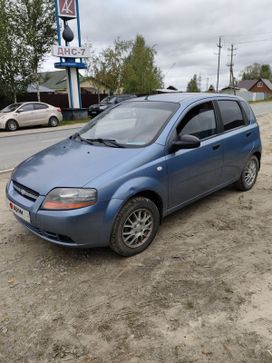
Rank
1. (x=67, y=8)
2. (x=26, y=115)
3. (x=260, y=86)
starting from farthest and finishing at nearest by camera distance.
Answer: (x=260, y=86), (x=67, y=8), (x=26, y=115)

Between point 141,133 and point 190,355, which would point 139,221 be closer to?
point 141,133

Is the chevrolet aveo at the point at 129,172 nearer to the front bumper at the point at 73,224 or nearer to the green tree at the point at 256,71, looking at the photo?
the front bumper at the point at 73,224

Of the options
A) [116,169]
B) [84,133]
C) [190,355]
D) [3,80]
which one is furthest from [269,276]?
[3,80]

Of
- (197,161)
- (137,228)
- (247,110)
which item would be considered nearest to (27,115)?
(247,110)

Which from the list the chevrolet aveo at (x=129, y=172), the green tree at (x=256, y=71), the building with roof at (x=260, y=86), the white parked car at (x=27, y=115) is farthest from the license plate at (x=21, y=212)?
the green tree at (x=256, y=71)

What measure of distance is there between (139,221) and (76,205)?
78 cm

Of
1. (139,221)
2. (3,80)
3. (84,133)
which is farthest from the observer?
(3,80)

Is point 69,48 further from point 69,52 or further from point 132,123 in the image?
point 132,123

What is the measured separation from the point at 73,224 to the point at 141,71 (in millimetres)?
46071

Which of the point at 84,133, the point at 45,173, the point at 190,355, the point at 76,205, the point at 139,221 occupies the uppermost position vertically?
the point at 84,133

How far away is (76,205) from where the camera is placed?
311 cm

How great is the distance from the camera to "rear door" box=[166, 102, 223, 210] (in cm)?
391

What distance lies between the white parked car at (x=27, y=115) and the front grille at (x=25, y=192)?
15375 mm

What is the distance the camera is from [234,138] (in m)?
4.89
